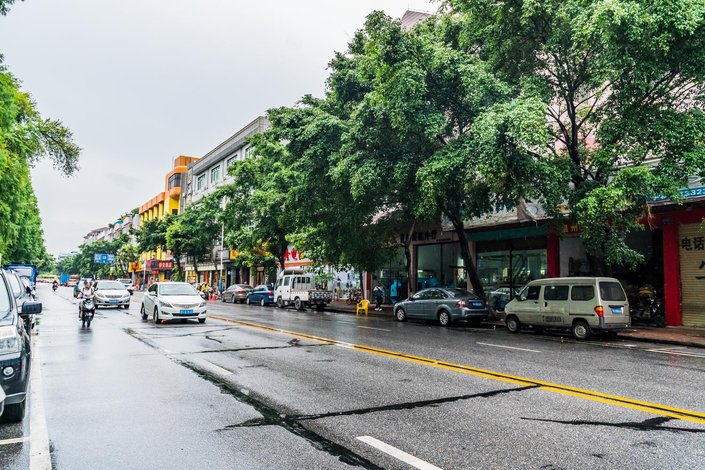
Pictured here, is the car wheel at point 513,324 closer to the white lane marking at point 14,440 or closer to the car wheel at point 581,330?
the car wheel at point 581,330

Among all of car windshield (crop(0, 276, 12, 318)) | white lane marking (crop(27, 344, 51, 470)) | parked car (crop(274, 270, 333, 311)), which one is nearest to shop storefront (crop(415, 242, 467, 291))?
parked car (crop(274, 270, 333, 311))

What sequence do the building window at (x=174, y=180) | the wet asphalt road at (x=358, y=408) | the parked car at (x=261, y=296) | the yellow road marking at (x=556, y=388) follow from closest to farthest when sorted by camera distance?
the wet asphalt road at (x=358, y=408), the yellow road marking at (x=556, y=388), the parked car at (x=261, y=296), the building window at (x=174, y=180)

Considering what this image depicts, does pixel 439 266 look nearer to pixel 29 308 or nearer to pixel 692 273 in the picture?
pixel 692 273

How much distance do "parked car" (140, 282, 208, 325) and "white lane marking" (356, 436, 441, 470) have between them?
14359 millimetres

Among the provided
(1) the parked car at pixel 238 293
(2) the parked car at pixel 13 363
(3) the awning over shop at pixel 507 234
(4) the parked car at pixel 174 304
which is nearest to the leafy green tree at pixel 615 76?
(3) the awning over shop at pixel 507 234

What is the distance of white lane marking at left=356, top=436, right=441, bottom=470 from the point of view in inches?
A: 167

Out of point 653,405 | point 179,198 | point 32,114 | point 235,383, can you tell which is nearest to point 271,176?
point 32,114

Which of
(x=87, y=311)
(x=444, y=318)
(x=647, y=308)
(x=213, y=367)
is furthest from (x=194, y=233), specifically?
(x=213, y=367)

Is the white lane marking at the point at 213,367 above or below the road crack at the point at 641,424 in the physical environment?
below

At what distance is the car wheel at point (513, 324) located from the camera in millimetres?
16969

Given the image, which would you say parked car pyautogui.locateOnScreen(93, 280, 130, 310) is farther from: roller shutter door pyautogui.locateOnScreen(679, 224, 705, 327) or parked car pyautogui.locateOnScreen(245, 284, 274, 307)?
roller shutter door pyautogui.locateOnScreen(679, 224, 705, 327)

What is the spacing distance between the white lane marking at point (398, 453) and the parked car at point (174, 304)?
14.4m

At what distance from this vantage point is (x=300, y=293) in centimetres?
3070

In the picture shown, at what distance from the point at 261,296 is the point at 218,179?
3531 centimetres
